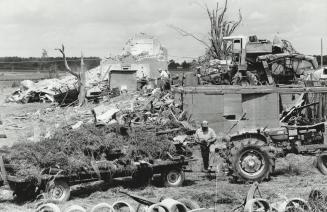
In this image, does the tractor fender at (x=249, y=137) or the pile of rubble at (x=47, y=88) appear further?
the pile of rubble at (x=47, y=88)

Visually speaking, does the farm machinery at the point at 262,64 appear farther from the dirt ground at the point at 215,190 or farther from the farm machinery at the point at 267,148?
the farm machinery at the point at 267,148

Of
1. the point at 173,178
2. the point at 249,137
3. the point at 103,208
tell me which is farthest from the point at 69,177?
the point at 249,137

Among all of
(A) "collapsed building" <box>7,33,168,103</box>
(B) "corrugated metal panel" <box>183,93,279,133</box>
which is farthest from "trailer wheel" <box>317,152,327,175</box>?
(A) "collapsed building" <box>7,33,168,103</box>

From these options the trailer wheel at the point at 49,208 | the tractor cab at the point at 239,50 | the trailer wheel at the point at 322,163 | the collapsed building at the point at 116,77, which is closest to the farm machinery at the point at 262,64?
the tractor cab at the point at 239,50

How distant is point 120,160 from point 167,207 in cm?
377

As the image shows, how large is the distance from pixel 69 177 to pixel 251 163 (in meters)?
4.48

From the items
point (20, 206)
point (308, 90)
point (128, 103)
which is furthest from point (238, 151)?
point (128, 103)

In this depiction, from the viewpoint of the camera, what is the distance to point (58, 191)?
1166 cm

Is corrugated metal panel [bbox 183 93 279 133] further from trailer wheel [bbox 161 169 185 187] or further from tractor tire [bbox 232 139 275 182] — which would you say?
trailer wheel [bbox 161 169 185 187]

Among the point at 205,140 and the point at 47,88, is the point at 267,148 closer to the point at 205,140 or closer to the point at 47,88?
the point at 205,140

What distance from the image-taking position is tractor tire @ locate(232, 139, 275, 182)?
523 inches

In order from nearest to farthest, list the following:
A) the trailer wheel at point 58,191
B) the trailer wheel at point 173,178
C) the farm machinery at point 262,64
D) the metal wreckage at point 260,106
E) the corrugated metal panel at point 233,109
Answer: the trailer wheel at point 58,191, the trailer wheel at point 173,178, the metal wreckage at point 260,106, the corrugated metal panel at point 233,109, the farm machinery at point 262,64

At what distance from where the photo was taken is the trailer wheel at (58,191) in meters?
11.5

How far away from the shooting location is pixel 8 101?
37.3 metres
